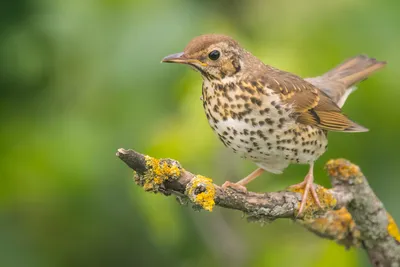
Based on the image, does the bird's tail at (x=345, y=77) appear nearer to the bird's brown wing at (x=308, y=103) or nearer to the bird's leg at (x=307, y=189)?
the bird's brown wing at (x=308, y=103)

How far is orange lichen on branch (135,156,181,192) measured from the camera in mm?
4340

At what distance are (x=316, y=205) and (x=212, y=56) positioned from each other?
88cm

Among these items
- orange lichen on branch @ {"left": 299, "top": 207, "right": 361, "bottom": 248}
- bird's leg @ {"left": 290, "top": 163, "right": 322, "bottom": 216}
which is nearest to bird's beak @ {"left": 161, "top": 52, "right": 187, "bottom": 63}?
bird's leg @ {"left": 290, "top": 163, "right": 322, "bottom": 216}

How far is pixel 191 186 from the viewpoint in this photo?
14.6 feet

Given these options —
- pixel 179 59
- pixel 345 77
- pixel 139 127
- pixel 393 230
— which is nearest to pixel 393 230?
pixel 393 230

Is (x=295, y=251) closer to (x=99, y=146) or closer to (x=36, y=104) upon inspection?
(x=99, y=146)

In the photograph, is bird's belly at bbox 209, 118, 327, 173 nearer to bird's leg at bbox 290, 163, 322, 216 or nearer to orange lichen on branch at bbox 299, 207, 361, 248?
bird's leg at bbox 290, 163, 322, 216

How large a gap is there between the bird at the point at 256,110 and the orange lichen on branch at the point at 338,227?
9.0 inches

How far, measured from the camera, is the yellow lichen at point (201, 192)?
4449 mm

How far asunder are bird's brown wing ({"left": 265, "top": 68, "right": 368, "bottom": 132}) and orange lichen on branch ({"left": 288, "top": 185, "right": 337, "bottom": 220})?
39cm

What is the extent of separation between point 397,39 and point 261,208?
1793mm

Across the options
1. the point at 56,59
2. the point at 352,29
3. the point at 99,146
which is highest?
the point at 352,29

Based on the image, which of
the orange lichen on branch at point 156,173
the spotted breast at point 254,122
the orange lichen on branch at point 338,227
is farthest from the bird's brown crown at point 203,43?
the orange lichen on branch at point 338,227

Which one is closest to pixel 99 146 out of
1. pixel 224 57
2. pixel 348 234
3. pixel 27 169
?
pixel 27 169
